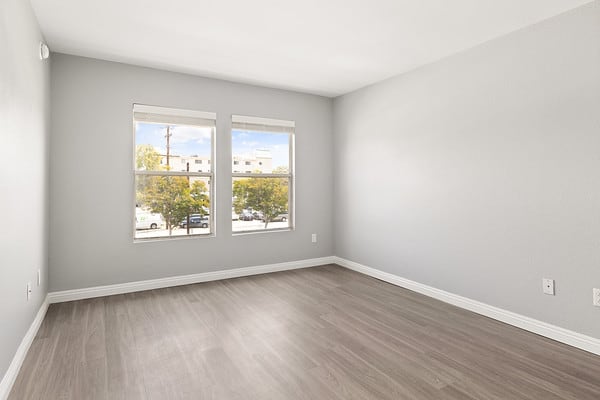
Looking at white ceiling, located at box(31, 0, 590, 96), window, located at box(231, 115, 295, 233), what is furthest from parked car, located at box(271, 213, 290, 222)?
white ceiling, located at box(31, 0, 590, 96)

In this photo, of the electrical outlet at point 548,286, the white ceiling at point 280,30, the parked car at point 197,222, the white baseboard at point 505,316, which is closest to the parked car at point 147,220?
the parked car at point 197,222

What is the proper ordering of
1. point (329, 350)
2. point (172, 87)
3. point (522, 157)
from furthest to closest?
point (172, 87), point (522, 157), point (329, 350)

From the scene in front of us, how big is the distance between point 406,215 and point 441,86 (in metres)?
1.47

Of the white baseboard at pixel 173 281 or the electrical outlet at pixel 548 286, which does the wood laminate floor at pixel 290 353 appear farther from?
the electrical outlet at pixel 548 286

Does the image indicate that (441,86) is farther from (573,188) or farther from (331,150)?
(331,150)

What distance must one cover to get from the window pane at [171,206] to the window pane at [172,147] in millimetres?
143

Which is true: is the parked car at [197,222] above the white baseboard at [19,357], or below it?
above

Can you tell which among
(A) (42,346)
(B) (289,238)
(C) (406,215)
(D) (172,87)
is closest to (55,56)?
Result: (D) (172,87)

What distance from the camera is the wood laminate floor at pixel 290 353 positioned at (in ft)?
6.37

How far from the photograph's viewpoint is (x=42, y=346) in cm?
247

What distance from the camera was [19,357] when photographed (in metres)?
2.20

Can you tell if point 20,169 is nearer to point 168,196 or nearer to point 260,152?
point 168,196

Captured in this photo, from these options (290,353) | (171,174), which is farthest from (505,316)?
(171,174)

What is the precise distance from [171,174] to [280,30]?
2112 millimetres
